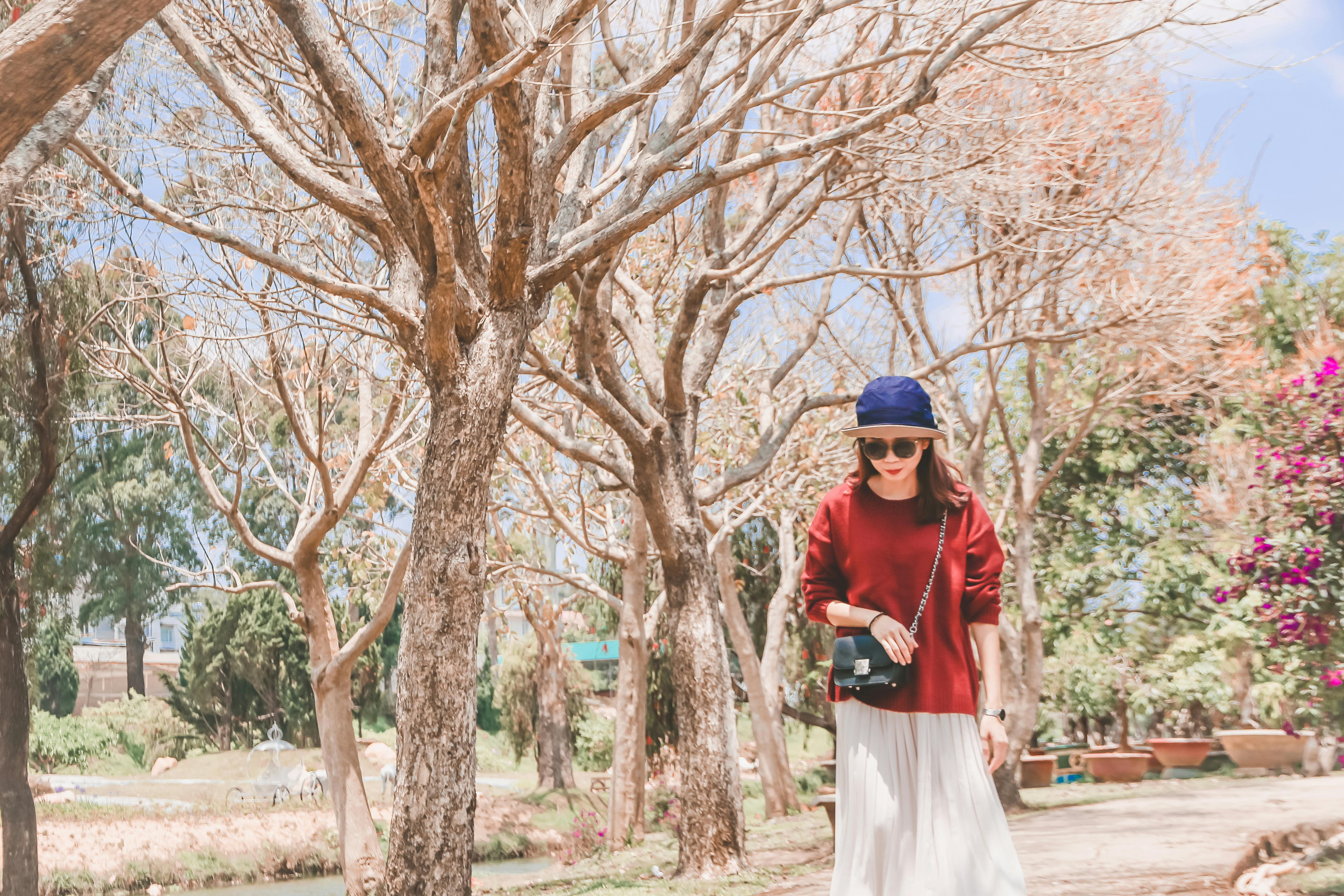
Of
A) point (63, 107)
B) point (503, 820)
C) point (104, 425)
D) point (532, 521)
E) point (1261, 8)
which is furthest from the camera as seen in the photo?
point (104, 425)

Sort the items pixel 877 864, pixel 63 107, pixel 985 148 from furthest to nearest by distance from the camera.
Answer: pixel 985 148 < pixel 63 107 < pixel 877 864

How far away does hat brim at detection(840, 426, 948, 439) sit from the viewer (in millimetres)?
3334

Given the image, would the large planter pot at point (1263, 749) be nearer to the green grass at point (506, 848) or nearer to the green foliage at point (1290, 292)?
the green foliage at point (1290, 292)

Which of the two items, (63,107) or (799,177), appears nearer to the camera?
(63,107)

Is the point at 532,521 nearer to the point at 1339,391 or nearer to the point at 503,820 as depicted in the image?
the point at 503,820

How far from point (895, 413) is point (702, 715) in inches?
218

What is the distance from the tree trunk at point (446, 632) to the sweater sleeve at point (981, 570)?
3.31m

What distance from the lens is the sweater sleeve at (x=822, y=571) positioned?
11.5 ft

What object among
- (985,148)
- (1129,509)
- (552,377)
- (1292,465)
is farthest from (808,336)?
(1129,509)

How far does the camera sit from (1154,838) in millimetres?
8484

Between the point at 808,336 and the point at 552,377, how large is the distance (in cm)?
352

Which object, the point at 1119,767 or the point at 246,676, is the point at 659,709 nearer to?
the point at 1119,767

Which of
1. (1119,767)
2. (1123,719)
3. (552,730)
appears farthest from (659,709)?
(1123,719)

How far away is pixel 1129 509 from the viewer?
17594 millimetres
